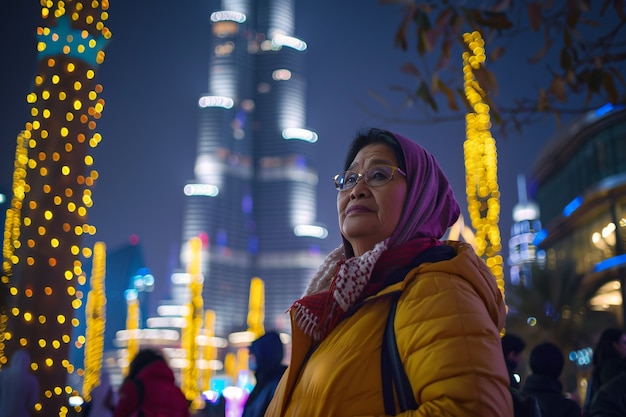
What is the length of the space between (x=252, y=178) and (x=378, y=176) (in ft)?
397

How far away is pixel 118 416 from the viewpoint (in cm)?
402

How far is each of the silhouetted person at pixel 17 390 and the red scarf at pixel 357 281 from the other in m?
5.29

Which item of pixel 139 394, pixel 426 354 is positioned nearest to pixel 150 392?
pixel 139 394

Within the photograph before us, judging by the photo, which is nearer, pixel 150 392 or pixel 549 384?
pixel 549 384

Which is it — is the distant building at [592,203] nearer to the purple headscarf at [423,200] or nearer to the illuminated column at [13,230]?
the illuminated column at [13,230]

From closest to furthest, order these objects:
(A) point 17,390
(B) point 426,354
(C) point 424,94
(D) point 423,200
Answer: (B) point 426,354
(D) point 423,200
(C) point 424,94
(A) point 17,390

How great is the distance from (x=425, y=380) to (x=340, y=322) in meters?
0.40

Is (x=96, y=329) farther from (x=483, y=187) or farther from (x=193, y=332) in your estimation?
(x=483, y=187)

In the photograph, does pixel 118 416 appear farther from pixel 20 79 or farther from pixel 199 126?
pixel 199 126

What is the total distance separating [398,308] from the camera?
5.20ft

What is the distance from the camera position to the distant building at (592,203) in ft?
88.2

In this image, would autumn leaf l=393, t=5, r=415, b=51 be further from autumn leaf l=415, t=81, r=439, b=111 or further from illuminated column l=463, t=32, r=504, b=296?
illuminated column l=463, t=32, r=504, b=296

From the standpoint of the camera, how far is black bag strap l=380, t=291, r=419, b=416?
1462 millimetres

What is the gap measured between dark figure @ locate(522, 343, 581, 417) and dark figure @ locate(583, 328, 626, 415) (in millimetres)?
233
